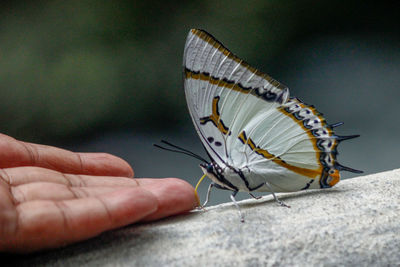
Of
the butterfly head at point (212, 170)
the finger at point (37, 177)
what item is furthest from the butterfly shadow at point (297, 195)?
the finger at point (37, 177)

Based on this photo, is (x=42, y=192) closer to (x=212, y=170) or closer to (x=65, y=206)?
(x=65, y=206)

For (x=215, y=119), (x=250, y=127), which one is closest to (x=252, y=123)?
(x=250, y=127)

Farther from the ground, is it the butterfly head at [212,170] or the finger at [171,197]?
the butterfly head at [212,170]

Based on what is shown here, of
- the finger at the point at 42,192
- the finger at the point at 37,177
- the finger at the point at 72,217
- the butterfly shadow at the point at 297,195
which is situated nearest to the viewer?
the finger at the point at 72,217

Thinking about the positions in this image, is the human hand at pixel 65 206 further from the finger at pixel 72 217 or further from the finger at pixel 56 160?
the finger at pixel 56 160

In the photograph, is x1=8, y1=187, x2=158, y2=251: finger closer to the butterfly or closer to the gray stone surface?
the gray stone surface

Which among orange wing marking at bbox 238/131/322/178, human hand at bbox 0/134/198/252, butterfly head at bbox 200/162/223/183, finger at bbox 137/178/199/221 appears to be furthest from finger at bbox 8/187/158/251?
orange wing marking at bbox 238/131/322/178
